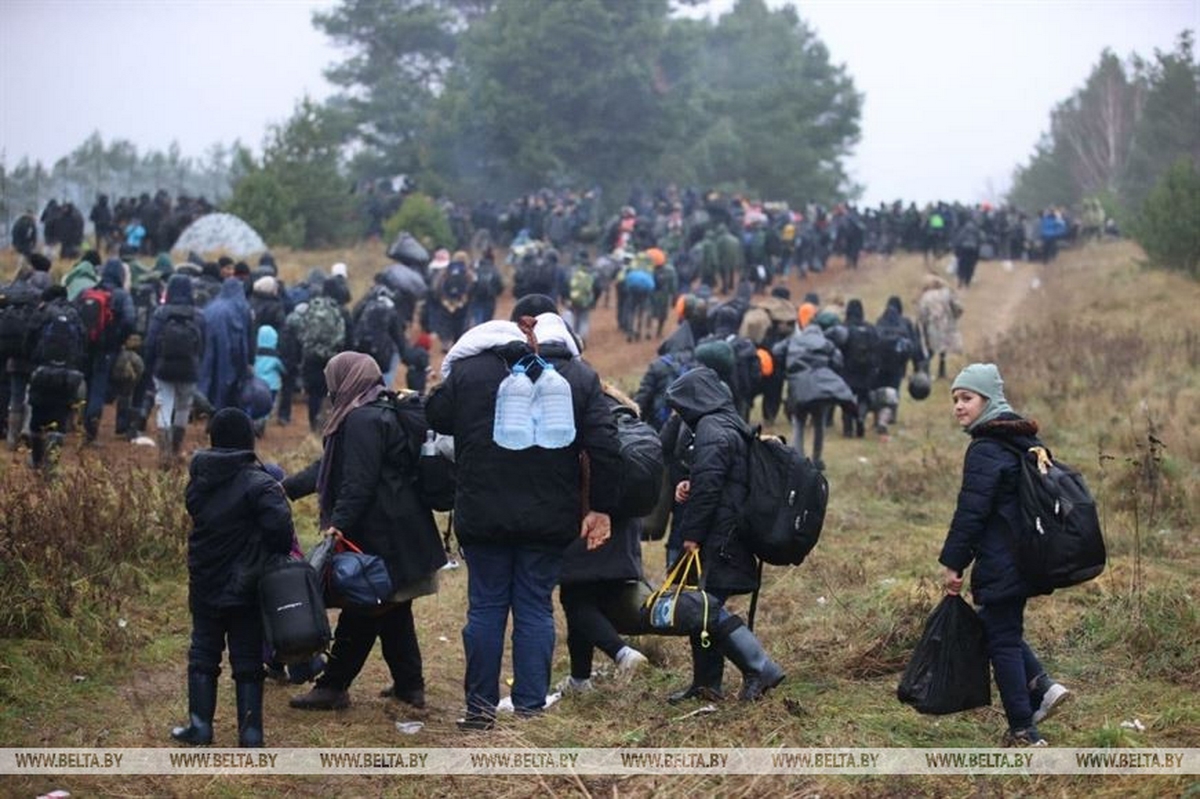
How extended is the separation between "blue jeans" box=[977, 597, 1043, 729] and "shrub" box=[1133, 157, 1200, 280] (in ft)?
85.8

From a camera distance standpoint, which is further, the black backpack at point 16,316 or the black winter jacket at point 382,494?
the black backpack at point 16,316

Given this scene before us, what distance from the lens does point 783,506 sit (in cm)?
698

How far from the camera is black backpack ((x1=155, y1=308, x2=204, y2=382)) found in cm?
1317

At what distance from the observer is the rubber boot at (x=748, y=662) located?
6.85 meters

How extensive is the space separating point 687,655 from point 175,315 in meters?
6.74

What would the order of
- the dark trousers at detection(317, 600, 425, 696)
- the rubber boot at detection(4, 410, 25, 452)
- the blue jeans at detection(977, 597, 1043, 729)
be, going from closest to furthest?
1. the blue jeans at detection(977, 597, 1043, 729)
2. the dark trousers at detection(317, 600, 425, 696)
3. the rubber boot at detection(4, 410, 25, 452)

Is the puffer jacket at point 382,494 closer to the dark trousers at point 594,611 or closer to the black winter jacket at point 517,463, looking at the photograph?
the black winter jacket at point 517,463

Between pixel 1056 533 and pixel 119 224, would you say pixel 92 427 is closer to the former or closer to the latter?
pixel 1056 533

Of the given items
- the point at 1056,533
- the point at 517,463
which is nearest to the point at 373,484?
the point at 517,463

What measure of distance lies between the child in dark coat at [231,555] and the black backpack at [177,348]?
6.91 meters

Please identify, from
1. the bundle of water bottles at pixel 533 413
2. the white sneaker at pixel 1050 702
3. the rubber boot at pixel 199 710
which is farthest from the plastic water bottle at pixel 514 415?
the white sneaker at pixel 1050 702

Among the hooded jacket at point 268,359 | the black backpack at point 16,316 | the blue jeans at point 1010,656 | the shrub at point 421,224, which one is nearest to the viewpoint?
the blue jeans at point 1010,656

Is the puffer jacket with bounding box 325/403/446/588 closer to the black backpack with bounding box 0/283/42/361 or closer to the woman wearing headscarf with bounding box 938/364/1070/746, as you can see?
the woman wearing headscarf with bounding box 938/364/1070/746

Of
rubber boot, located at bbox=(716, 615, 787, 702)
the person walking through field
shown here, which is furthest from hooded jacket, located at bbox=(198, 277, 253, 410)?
the person walking through field
